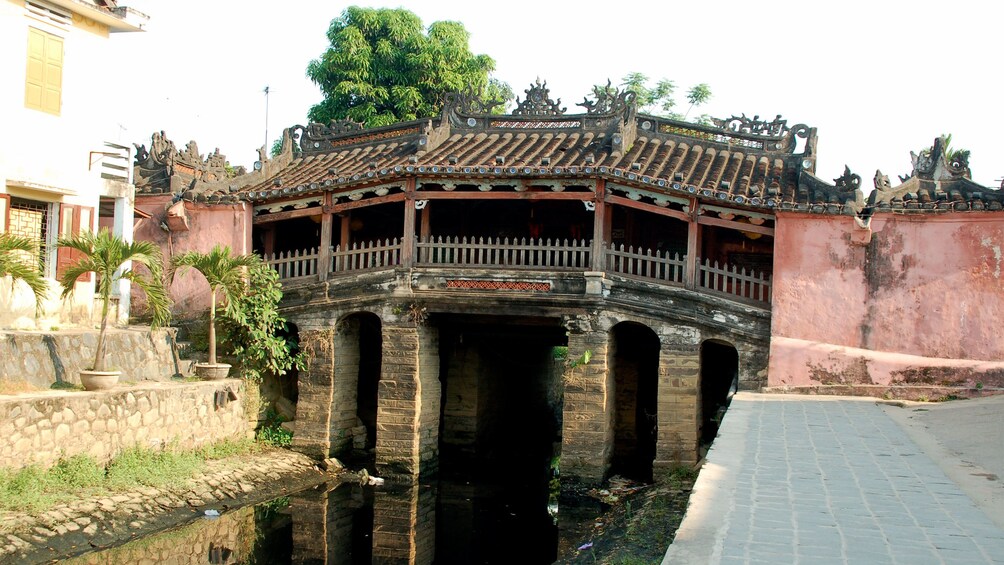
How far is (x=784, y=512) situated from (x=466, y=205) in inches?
510

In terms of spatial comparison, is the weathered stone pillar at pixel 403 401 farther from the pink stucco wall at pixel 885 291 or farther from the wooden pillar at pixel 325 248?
the pink stucco wall at pixel 885 291

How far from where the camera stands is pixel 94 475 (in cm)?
1259

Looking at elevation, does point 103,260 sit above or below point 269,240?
below

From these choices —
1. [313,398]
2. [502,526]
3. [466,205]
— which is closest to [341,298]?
[313,398]

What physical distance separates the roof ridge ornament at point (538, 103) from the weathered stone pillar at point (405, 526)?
25.6 ft

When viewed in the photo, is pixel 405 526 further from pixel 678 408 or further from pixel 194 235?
pixel 194 235

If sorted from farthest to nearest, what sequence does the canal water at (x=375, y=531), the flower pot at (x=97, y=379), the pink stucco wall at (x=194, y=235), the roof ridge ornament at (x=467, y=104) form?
the roof ridge ornament at (x=467, y=104)
the pink stucco wall at (x=194, y=235)
the flower pot at (x=97, y=379)
the canal water at (x=375, y=531)

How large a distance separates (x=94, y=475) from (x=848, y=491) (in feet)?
32.7

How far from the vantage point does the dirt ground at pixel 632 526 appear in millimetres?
11057

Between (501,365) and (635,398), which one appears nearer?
(635,398)

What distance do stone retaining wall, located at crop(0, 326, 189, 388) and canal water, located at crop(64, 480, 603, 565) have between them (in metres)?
2.99

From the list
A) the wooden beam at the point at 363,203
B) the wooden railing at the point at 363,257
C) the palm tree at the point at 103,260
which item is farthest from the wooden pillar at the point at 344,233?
the palm tree at the point at 103,260

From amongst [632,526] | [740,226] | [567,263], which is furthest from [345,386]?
[740,226]

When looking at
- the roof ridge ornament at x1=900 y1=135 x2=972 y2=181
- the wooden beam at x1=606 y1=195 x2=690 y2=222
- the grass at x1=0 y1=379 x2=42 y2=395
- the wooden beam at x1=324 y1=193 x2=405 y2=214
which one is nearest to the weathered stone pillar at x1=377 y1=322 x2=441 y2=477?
the wooden beam at x1=324 y1=193 x2=405 y2=214
